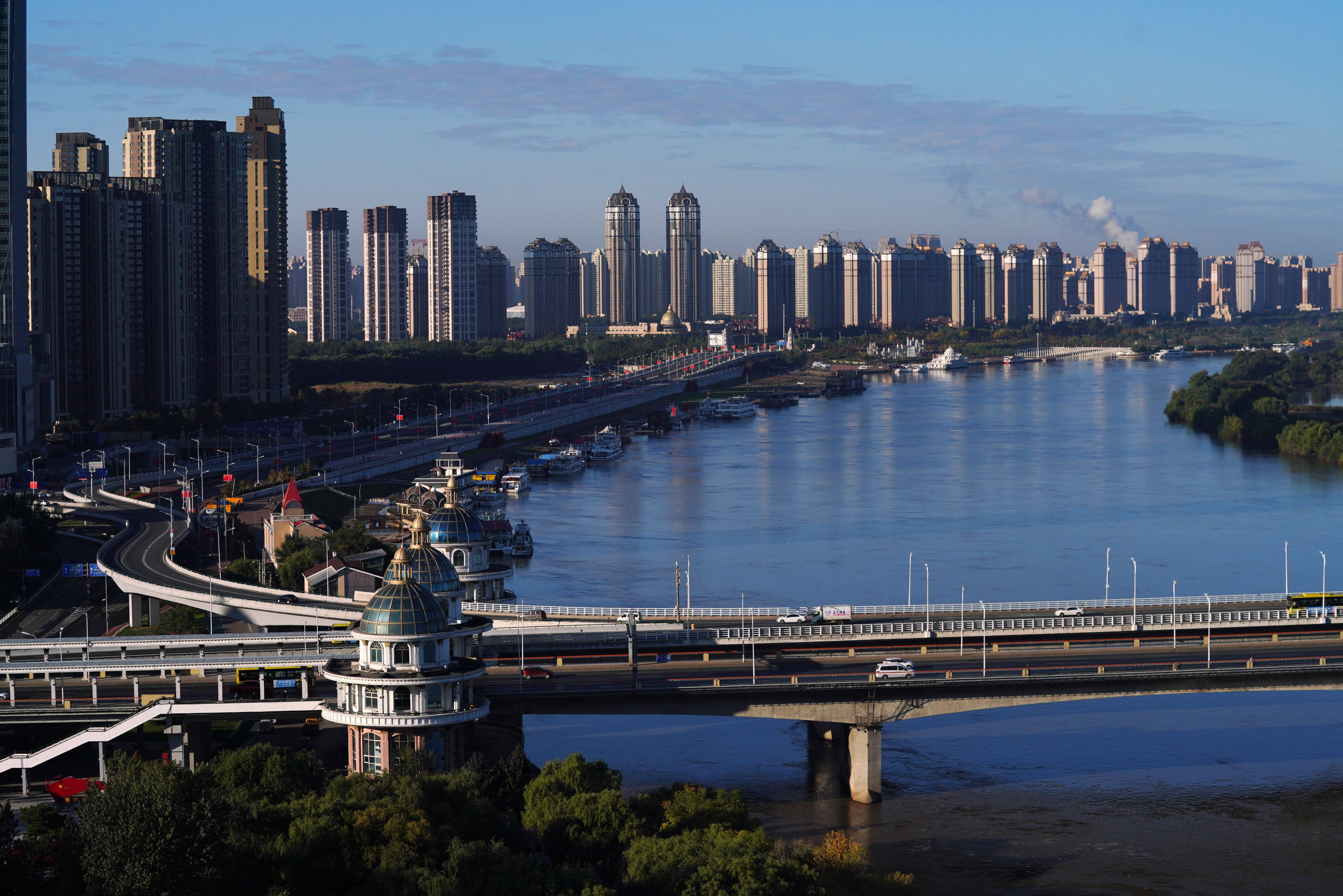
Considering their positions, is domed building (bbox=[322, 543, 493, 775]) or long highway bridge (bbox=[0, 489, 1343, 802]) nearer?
domed building (bbox=[322, 543, 493, 775])

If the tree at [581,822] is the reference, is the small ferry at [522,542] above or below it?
above

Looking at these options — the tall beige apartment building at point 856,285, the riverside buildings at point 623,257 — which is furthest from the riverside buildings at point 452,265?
the tall beige apartment building at point 856,285

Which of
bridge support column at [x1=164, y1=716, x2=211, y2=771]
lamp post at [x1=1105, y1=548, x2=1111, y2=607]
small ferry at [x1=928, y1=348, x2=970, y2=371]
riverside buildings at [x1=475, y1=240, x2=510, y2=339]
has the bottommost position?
bridge support column at [x1=164, y1=716, x2=211, y2=771]

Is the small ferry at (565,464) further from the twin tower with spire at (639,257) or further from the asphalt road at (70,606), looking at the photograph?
the twin tower with spire at (639,257)

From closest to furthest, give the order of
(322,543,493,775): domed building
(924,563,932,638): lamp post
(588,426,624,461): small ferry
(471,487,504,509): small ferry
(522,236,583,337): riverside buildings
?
1. (322,543,493,775): domed building
2. (924,563,932,638): lamp post
3. (471,487,504,509): small ferry
4. (588,426,624,461): small ferry
5. (522,236,583,337): riverside buildings

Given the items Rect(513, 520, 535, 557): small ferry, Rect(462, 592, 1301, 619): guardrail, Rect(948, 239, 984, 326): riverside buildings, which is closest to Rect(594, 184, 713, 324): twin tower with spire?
Rect(948, 239, 984, 326): riverside buildings

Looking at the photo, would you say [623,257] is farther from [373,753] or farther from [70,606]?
[373,753]

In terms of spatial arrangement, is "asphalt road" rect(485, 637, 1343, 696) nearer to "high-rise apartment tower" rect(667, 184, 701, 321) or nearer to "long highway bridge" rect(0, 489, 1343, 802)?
"long highway bridge" rect(0, 489, 1343, 802)
